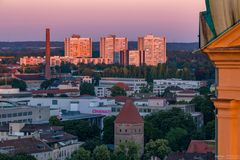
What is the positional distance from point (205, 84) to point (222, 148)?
60.1m

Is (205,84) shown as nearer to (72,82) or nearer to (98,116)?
(72,82)

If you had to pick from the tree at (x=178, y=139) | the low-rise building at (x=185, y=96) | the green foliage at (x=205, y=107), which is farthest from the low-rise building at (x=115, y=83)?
the tree at (x=178, y=139)

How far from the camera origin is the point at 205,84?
62125 millimetres

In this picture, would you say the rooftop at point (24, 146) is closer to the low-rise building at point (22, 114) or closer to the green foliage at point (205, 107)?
the low-rise building at point (22, 114)

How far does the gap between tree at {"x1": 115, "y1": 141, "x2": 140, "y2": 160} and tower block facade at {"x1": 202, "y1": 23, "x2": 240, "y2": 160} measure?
22408 millimetres

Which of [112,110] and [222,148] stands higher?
[222,148]

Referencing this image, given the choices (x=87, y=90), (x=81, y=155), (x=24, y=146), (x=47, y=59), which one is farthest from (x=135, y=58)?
(x=81, y=155)

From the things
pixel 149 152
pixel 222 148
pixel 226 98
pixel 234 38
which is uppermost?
pixel 234 38

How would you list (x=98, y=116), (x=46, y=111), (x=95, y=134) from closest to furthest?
(x=95, y=134)
(x=46, y=111)
(x=98, y=116)

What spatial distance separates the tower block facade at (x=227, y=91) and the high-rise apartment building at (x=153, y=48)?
89.7 metres

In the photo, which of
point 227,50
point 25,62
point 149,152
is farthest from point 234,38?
point 25,62

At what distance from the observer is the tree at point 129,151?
25.2 metres

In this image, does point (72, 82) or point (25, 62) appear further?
point (25, 62)

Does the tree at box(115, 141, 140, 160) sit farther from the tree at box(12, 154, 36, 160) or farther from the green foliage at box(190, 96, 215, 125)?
the green foliage at box(190, 96, 215, 125)
